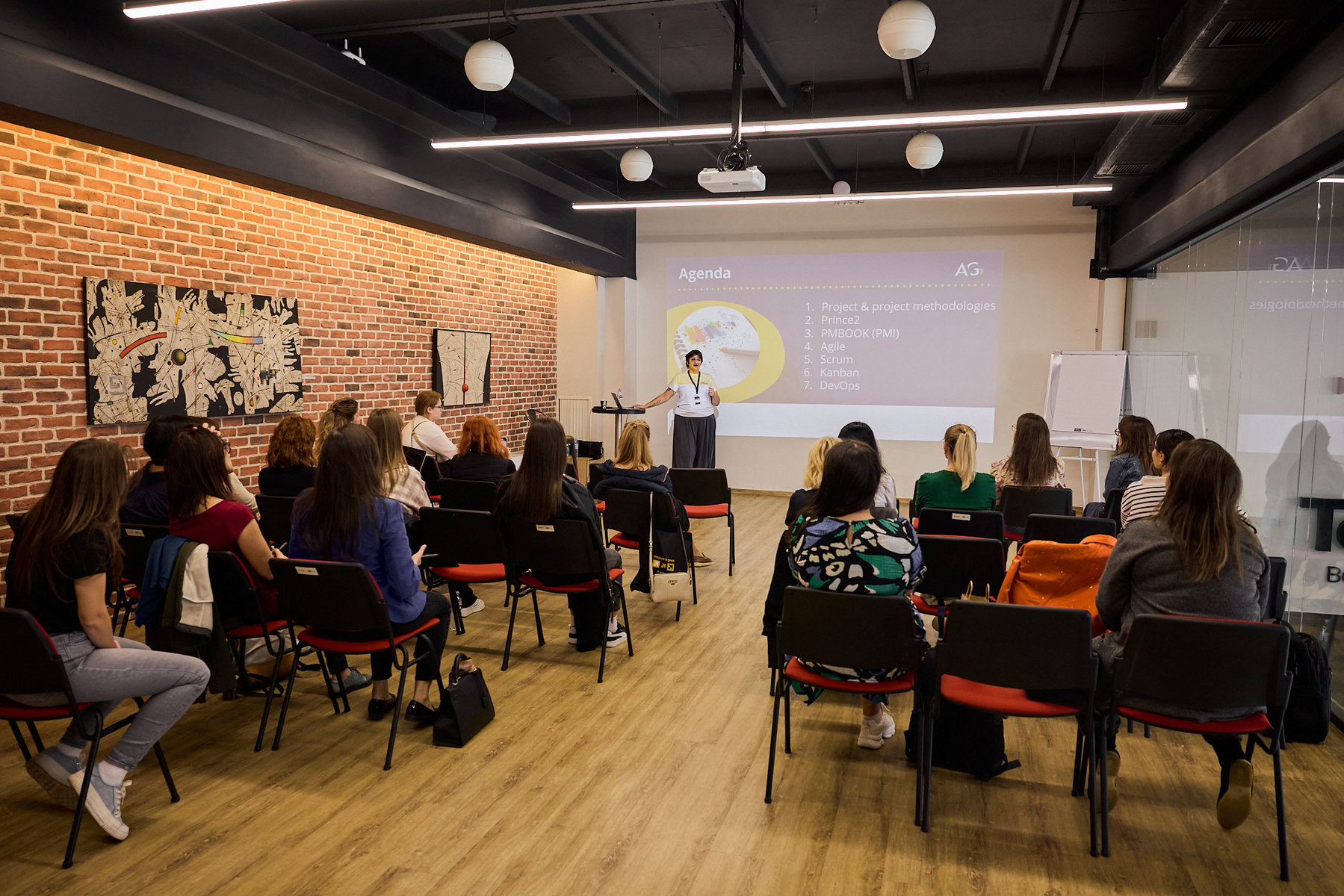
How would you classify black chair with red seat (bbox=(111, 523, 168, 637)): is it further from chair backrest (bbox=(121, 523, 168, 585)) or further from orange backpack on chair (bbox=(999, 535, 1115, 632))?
orange backpack on chair (bbox=(999, 535, 1115, 632))

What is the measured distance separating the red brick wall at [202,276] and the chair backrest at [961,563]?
4.68m

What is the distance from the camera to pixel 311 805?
9.05 feet

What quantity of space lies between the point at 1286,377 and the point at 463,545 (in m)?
4.18

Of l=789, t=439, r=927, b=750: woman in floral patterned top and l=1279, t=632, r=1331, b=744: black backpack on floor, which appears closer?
l=1279, t=632, r=1331, b=744: black backpack on floor

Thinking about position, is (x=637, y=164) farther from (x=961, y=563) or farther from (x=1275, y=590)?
(x=1275, y=590)

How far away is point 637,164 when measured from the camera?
6.83m

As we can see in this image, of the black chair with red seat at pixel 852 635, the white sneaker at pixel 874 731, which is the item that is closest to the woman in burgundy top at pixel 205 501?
the black chair with red seat at pixel 852 635

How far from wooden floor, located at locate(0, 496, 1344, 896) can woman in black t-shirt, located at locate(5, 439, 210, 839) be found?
0.19 m

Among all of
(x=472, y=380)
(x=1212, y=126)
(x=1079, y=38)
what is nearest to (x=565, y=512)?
(x=1079, y=38)

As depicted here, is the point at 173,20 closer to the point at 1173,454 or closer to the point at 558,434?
the point at 558,434

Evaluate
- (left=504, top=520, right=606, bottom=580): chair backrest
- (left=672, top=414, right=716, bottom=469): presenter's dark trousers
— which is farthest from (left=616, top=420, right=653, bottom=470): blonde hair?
(left=672, top=414, right=716, bottom=469): presenter's dark trousers

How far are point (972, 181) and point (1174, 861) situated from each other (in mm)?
7421

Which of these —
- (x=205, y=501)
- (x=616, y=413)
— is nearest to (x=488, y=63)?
(x=205, y=501)

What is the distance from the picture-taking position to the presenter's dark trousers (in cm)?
918
